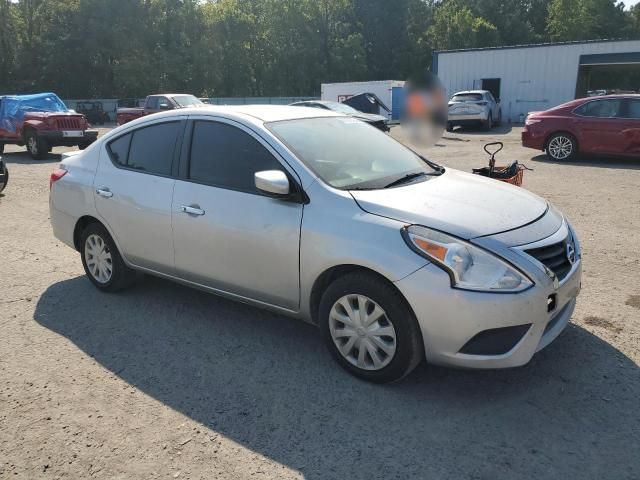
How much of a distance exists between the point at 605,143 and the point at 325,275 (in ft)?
36.3

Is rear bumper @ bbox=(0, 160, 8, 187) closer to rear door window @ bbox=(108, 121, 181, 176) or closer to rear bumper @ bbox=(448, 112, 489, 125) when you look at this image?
rear door window @ bbox=(108, 121, 181, 176)

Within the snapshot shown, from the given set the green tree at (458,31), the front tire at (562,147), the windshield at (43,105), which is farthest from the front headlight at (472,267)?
the green tree at (458,31)

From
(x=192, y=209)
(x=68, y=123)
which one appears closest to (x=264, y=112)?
(x=192, y=209)

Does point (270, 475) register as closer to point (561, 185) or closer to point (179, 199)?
point (179, 199)

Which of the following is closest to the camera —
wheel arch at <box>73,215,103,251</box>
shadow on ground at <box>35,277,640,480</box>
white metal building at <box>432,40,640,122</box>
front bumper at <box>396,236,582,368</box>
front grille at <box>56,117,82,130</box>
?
shadow on ground at <box>35,277,640,480</box>

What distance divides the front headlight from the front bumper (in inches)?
1.5

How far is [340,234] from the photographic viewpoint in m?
3.32

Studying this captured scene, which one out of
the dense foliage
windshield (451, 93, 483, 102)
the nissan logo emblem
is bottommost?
the nissan logo emblem

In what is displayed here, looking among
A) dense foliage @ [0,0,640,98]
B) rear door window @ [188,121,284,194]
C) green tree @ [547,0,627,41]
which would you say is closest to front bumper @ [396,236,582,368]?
rear door window @ [188,121,284,194]

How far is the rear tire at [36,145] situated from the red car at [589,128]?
12.7 meters

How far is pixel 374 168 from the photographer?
400 centimetres

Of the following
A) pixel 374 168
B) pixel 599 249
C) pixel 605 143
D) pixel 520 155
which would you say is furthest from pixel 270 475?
pixel 520 155

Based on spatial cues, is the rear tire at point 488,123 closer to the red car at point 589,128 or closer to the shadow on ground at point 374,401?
the red car at point 589,128

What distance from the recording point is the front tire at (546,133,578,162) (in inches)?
504
